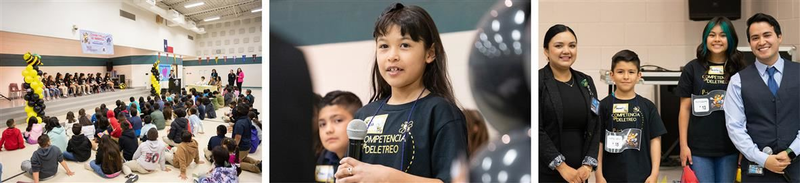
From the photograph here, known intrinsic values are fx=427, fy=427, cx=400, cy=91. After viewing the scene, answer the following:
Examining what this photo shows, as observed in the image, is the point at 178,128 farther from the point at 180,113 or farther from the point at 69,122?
the point at 69,122

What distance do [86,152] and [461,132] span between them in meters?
2.11

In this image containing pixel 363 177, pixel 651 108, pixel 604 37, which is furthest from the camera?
pixel 604 37

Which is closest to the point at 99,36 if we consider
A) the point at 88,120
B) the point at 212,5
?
the point at 88,120

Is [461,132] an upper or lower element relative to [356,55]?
lower

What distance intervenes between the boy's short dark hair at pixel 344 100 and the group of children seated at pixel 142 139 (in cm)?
50

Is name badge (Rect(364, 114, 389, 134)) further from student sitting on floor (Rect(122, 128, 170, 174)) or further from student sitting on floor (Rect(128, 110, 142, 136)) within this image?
student sitting on floor (Rect(128, 110, 142, 136))

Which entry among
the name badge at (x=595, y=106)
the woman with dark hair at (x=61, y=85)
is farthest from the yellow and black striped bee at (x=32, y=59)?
the name badge at (x=595, y=106)

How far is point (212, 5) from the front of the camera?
2471mm

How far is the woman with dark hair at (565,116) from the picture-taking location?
2.02 m

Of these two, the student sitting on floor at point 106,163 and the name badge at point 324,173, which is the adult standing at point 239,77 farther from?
the student sitting on floor at point 106,163

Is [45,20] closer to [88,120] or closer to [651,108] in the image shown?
[88,120]

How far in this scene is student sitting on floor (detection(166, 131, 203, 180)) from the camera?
7.86 ft

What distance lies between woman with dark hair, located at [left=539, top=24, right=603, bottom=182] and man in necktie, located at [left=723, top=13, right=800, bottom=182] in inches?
31.4

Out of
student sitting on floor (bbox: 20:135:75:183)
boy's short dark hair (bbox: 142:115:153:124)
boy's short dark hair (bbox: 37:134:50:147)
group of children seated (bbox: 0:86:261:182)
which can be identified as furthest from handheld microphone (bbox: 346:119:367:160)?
boy's short dark hair (bbox: 37:134:50:147)
